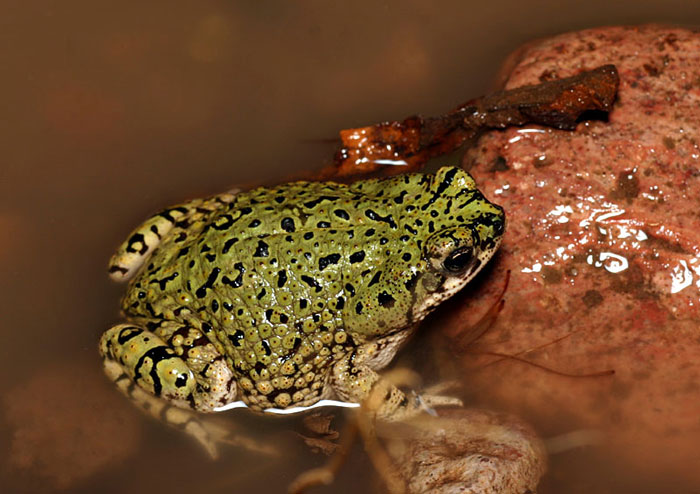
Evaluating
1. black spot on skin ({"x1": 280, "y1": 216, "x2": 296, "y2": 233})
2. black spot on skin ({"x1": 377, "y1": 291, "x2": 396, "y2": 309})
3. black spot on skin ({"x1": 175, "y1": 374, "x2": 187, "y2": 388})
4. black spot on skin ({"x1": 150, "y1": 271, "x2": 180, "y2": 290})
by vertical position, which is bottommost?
black spot on skin ({"x1": 175, "y1": 374, "x2": 187, "y2": 388})

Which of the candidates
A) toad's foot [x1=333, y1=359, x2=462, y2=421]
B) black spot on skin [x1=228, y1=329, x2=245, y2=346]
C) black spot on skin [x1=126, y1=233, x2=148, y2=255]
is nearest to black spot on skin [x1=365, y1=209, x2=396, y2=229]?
toad's foot [x1=333, y1=359, x2=462, y2=421]

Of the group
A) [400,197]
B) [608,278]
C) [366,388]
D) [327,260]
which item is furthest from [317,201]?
[608,278]

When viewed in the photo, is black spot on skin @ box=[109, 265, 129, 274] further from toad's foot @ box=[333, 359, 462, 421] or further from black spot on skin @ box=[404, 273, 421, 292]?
black spot on skin @ box=[404, 273, 421, 292]

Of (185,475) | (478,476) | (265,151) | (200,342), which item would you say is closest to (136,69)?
(265,151)

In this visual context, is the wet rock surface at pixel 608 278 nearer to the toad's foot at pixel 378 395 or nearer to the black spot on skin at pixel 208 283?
the toad's foot at pixel 378 395

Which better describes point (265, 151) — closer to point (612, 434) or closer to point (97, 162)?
point (97, 162)

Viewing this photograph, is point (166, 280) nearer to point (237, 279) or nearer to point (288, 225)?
point (237, 279)
